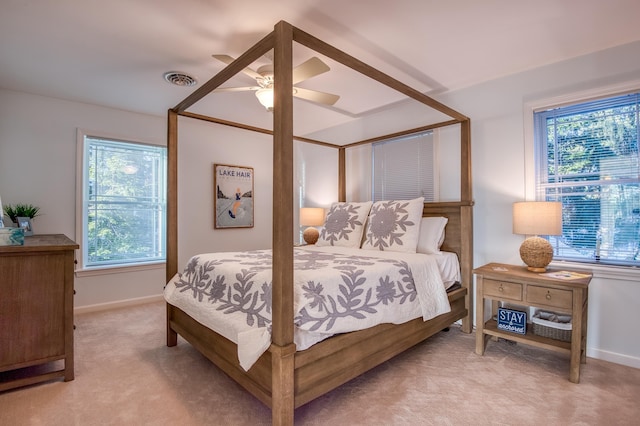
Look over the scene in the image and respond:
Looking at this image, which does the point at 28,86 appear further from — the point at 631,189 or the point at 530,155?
the point at 631,189

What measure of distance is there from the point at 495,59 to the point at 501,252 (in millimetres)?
1656

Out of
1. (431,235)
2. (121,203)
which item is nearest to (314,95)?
(431,235)

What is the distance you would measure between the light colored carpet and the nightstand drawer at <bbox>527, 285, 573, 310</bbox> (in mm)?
483

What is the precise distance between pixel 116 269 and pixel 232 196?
1645 mm

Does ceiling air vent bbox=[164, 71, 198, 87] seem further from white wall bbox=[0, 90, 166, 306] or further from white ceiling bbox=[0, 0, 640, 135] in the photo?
white wall bbox=[0, 90, 166, 306]

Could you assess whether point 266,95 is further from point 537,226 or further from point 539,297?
point 539,297

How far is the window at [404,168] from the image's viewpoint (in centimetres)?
344

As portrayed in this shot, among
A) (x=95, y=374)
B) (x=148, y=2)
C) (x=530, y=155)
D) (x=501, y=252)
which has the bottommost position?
(x=95, y=374)

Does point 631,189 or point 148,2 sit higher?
point 148,2

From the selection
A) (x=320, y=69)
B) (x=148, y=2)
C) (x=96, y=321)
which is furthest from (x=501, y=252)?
(x=96, y=321)

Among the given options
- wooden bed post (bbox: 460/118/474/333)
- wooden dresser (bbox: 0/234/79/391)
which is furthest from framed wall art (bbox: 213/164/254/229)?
wooden bed post (bbox: 460/118/474/333)

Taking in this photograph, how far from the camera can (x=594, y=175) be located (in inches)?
98.1

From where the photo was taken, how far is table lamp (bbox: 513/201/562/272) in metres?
2.33

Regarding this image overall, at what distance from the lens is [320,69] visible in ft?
7.04
